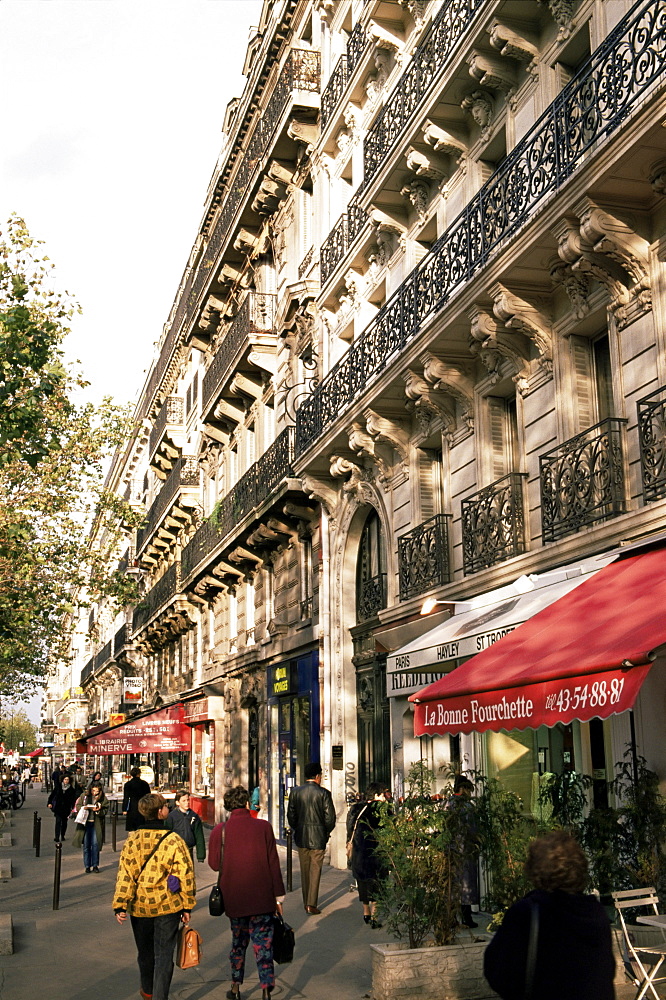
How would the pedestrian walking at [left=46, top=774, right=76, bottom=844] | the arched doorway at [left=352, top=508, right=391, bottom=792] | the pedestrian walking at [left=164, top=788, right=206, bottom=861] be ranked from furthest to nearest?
1. the pedestrian walking at [left=46, top=774, right=76, bottom=844]
2. the arched doorway at [left=352, top=508, right=391, bottom=792]
3. the pedestrian walking at [left=164, top=788, right=206, bottom=861]

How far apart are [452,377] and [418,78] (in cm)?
523

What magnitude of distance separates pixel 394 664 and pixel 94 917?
5006 millimetres

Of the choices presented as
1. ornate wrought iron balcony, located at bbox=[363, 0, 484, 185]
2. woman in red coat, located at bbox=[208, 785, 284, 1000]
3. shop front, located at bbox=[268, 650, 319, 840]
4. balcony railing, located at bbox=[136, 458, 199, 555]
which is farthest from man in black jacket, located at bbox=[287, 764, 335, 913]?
balcony railing, located at bbox=[136, 458, 199, 555]

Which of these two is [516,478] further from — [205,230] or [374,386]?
[205,230]

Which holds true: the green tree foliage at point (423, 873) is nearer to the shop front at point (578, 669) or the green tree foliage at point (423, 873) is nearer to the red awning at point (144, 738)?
the shop front at point (578, 669)

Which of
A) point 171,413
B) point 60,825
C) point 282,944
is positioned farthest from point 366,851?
point 171,413

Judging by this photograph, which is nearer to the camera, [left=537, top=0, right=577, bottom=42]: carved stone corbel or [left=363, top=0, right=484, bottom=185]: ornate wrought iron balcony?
[left=537, top=0, right=577, bottom=42]: carved stone corbel

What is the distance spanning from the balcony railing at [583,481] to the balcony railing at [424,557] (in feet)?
10.9

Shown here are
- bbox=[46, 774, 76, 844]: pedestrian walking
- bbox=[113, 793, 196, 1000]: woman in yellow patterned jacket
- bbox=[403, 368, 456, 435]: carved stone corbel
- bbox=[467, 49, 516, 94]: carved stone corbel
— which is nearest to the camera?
bbox=[113, 793, 196, 1000]: woman in yellow patterned jacket

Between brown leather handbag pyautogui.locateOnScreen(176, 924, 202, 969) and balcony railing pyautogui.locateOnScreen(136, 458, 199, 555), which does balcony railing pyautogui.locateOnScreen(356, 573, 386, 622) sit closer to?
brown leather handbag pyautogui.locateOnScreen(176, 924, 202, 969)

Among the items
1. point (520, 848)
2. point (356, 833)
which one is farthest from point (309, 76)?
point (520, 848)

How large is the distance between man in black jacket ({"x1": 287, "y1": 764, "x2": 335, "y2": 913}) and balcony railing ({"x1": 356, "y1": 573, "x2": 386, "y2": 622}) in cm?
523

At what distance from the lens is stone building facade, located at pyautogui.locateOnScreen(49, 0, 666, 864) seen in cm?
1105

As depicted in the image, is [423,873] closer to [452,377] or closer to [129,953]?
[129,953]
